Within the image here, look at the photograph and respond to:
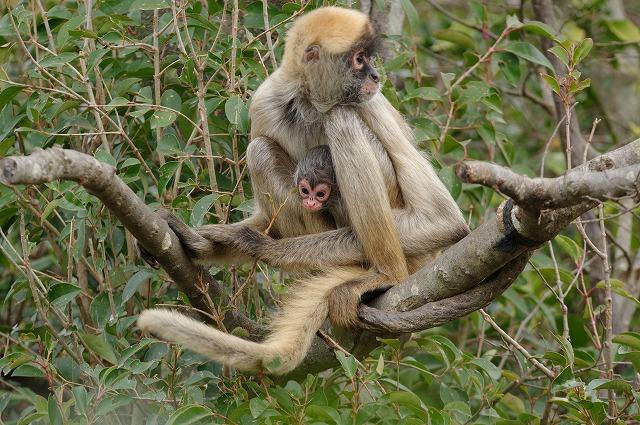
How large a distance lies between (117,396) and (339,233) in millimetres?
2182

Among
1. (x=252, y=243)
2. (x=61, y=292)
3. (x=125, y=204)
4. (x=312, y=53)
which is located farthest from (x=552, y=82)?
(x=61, y=292)

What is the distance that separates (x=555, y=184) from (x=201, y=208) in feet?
9.72

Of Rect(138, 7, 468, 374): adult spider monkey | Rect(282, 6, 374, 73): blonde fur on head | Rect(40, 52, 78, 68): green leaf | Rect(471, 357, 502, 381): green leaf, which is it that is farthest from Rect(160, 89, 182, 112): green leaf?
Rect(471, 357, 502, 381): green leaf

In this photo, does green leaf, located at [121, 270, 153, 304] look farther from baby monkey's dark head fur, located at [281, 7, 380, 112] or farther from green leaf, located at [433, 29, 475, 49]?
green leaf, located at [433, 29, 475, 49]

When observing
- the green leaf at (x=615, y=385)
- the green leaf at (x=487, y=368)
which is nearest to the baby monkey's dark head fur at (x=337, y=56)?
the green leaf at (x=487, y=368)

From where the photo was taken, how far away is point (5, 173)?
14.5 ft

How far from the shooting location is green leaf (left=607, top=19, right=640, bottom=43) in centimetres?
1121

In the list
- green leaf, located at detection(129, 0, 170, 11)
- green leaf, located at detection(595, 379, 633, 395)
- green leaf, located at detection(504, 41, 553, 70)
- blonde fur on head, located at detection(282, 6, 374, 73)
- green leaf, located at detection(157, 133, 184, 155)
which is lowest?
green leaf, located at detection(595, 379, 633, 395)

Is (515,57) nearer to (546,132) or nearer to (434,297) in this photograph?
(434,297)

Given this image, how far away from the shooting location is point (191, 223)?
6.83 meters

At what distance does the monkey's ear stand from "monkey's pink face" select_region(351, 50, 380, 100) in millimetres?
286

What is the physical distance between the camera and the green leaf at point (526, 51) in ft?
27.1

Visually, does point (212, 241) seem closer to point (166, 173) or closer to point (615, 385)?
point (166, 173)

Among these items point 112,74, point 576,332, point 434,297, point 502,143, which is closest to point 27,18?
point 112,74
